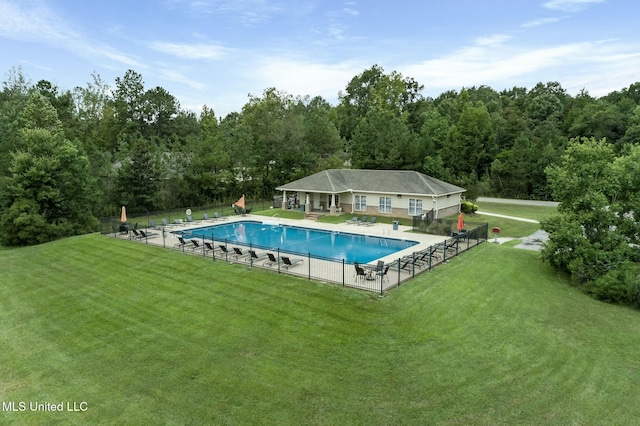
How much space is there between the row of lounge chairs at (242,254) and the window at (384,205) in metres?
15.6

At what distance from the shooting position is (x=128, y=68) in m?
50.8

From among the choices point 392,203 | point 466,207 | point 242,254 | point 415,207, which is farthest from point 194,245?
point 466,207

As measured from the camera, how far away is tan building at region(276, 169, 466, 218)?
31375 millimetres

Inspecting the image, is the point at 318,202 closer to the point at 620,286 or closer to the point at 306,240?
the point at 306,240

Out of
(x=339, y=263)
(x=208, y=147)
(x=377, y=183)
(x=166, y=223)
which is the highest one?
(x=208, y=147)

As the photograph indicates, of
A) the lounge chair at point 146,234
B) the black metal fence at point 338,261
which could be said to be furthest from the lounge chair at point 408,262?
the lounge chair at point 146,234

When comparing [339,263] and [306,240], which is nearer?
[339,263]

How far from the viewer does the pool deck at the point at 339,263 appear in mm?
15438

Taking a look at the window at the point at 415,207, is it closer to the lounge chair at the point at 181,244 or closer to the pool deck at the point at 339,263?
the pool deck at the point at 339,263

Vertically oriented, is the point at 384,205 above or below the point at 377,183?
below

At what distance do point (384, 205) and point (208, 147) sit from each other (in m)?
19.8

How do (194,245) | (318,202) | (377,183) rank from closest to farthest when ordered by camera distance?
(194,245) < (377,183) < (318,202)

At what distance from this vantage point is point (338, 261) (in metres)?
17.0

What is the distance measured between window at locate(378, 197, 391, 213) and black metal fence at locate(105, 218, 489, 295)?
10.5 m
